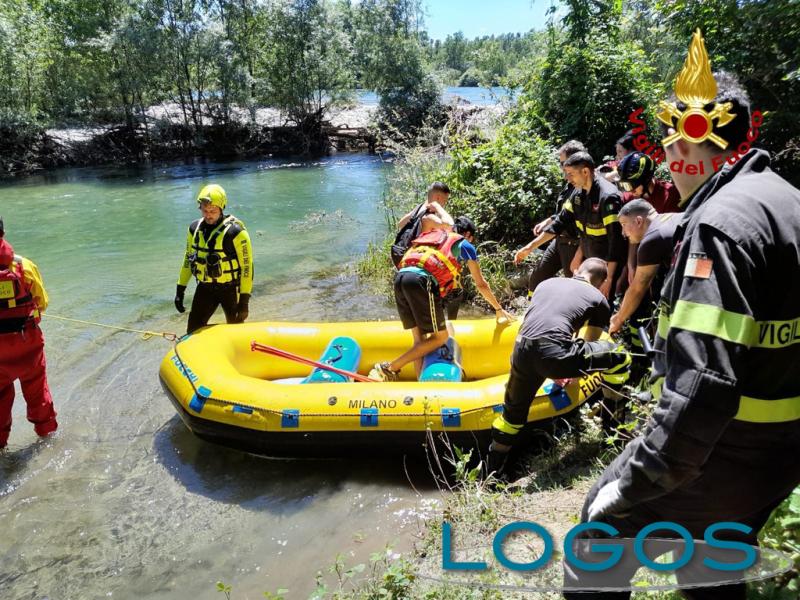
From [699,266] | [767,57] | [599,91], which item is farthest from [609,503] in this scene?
[599,91]

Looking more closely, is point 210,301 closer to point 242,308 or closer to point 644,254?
point 242,308

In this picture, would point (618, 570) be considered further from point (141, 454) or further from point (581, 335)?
point (141, 454)

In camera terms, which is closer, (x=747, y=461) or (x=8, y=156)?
(x=747, y=461)

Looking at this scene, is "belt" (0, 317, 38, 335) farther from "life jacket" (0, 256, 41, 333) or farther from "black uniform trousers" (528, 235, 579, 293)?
"black uniform trousers" (528, 235, 579, 293)

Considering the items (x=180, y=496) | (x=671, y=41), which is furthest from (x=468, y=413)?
(x=671, y=41)

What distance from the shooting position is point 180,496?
145 inches

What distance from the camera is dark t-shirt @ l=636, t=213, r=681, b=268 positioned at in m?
3.06

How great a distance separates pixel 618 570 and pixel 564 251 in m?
3.66

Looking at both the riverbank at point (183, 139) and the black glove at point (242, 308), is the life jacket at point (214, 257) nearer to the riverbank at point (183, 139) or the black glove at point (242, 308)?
the black glove at point (242, 308)

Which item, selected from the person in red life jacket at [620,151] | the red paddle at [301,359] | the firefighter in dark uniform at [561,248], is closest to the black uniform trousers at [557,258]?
the firefighter in dark uniform at [561,248]

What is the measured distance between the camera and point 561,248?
5000 millimetres

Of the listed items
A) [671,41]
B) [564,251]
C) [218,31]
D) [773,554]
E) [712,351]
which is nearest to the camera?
[712,351]

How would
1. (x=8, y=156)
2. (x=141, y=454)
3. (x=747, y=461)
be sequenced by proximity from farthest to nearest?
(x=8, y=156) < (x=141, y=454) < (x=747, y=461)

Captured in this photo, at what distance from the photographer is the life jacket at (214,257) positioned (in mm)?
4551
